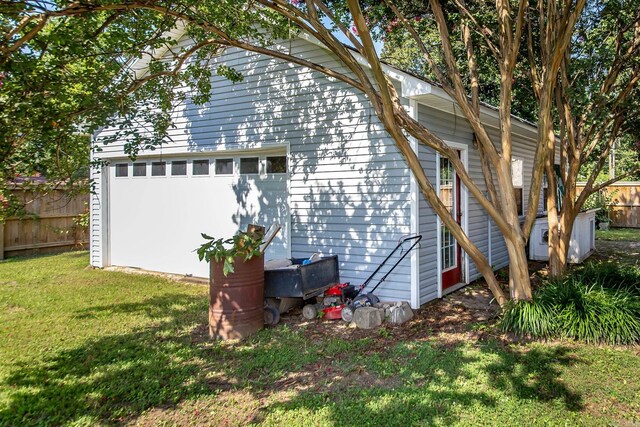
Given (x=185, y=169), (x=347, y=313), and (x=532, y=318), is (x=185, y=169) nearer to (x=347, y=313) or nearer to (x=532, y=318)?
(x=347, y=313)

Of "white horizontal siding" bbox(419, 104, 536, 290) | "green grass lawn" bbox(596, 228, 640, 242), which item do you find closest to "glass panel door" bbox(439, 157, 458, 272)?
"white horizontal siding" bbox(419, 104, 536, 290)

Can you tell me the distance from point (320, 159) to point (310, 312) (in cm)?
238

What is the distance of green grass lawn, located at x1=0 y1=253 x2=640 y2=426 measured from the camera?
3.24m

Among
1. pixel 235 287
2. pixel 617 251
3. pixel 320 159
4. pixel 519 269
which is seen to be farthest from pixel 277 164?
pixel 617 251

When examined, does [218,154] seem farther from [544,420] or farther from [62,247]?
[62,247]

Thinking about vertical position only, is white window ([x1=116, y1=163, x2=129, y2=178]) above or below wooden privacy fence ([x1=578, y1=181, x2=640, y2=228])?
above

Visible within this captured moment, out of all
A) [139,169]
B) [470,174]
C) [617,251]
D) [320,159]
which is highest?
[139,169]

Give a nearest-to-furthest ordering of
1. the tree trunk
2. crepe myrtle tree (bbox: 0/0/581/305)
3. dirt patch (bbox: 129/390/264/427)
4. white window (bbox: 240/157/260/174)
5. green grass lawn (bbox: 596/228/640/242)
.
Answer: dirt patch (bbox: 129/390/264/427), crepe myrtle tree (bbox: 0/0/581/305), the tree trunk, white window (bbox: 240/157/260/174), green grass lawn (bbox: 596/228/640/242)

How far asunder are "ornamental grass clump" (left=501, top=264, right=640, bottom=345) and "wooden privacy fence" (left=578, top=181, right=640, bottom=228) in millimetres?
14945

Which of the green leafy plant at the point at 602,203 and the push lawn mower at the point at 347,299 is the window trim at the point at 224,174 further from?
the green leafy plant at the point at 602,203

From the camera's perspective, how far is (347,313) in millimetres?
5480

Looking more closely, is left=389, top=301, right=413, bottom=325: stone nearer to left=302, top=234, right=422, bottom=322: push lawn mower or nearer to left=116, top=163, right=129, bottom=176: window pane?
left=302, top=234, right=422, bottom=322: push lawn mower

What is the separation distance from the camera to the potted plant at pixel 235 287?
15.9 feet

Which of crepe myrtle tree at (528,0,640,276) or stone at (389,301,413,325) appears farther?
crepe myrtle tree at (528,0,640,276)
